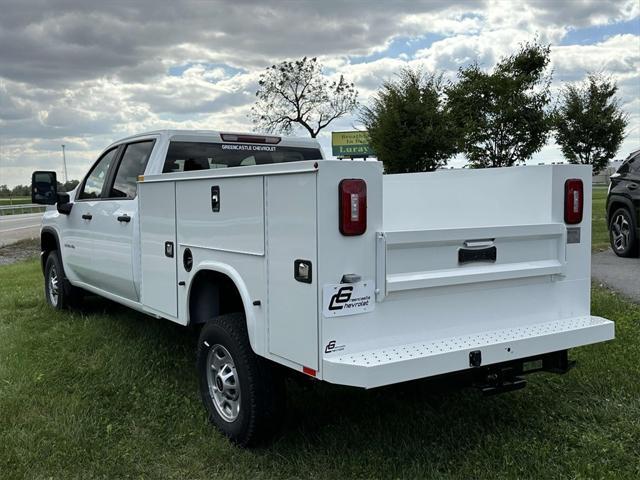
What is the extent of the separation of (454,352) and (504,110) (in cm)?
2193

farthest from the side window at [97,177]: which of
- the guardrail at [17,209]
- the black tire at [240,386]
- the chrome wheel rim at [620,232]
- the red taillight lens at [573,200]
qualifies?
the guardrail at [17,209]

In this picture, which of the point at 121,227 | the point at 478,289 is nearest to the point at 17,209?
the point at 121,227

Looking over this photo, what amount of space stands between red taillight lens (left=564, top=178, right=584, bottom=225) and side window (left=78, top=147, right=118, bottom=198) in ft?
12.9

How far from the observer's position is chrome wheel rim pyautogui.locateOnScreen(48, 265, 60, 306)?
7171 mm

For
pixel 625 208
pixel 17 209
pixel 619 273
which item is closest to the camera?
pixel 619 273

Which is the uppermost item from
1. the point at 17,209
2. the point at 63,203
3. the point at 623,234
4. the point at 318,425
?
the point at 63,203

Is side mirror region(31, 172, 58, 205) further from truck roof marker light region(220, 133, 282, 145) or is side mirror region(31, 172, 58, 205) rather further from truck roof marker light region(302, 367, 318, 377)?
truck roof marker light region(302, 367, 318, 377)

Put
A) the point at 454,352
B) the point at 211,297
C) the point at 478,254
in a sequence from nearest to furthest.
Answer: the point at 454,352, the point at 478,254, the point at 211,297

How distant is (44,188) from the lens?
21.4 feet

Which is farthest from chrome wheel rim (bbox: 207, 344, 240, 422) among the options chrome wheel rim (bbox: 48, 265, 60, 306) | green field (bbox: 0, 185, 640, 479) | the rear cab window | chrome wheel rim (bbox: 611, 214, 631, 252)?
chrome wheel rim (bbox: 611, 214, 631, 252)

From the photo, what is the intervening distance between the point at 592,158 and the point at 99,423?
29.1 metres

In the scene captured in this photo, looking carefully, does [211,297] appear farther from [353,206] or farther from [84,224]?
[84,224]

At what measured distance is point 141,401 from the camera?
15.3 ft

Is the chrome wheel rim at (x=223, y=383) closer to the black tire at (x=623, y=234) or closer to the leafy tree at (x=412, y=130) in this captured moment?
the black tire at (x=623, y=234)
